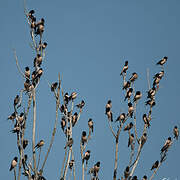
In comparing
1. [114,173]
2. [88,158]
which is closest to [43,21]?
[88,158]

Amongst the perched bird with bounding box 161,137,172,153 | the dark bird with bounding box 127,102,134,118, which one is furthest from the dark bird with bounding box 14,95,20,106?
the perched bird with bounding box 161,137,172,153

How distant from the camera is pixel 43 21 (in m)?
8.43

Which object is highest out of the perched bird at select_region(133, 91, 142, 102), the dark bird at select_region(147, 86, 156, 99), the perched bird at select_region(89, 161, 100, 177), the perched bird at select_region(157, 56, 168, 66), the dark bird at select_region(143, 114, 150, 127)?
the perched bird at select_region(157, 56, 168, 66)

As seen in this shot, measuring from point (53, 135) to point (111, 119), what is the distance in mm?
2072

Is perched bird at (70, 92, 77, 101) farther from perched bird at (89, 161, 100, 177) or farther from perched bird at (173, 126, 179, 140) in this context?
perched bird at (173, 126, 179, 140)

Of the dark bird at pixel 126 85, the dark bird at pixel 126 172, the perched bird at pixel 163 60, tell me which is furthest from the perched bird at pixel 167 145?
the perched bird at pixel 163 60

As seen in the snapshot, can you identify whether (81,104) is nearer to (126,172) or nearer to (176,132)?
(176,132)

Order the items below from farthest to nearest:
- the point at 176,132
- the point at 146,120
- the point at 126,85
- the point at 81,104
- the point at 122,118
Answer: the point at 81,104 < the point at 126,85 < the point at 176,132 < the point at 146,120 < the point at 122,118

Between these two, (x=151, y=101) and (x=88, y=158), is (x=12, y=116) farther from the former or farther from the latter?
(x=151, y=101)

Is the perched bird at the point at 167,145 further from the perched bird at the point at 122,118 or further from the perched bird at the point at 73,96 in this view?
the perched bird at the point at 73,96

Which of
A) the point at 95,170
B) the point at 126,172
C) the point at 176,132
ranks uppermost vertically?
the point at 176,132

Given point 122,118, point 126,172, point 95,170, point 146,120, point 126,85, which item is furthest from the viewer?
point 126,85

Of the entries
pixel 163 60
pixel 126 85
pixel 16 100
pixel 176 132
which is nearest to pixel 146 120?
pixel 176 132

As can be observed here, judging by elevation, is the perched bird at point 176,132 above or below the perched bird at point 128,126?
below
